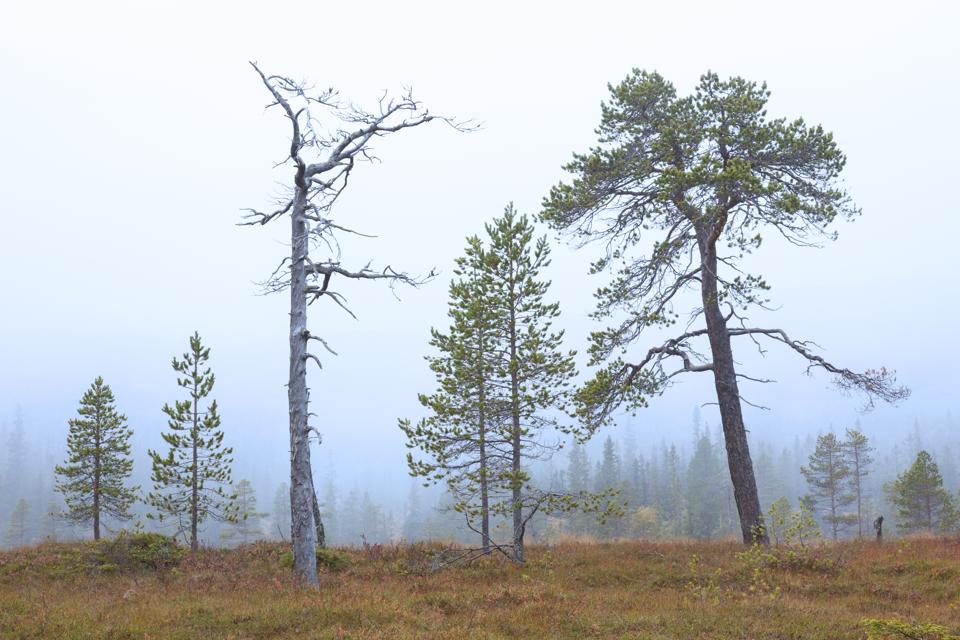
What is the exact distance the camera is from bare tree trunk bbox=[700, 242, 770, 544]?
48.3 feet

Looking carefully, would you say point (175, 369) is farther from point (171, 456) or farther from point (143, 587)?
point (143, 587)

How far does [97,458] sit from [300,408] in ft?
55.3

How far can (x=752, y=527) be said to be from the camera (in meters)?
14.4

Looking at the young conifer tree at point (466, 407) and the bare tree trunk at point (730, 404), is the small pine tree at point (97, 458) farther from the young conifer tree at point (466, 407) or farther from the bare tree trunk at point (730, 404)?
the bare tree trunk at point (730, 404)

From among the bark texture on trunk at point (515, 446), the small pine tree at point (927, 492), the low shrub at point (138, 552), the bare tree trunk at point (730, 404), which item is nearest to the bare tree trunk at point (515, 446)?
the bark texture on trunk at point (515, 446)

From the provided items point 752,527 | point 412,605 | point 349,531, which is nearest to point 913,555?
point 752,527

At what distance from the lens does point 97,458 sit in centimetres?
2361

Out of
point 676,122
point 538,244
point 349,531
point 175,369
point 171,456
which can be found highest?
point 676,122

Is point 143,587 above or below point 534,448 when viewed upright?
below

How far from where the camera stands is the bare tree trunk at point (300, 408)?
12.0 metres

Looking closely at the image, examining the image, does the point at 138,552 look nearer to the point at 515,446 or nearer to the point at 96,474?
the point at 96,474

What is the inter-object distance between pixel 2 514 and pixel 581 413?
122184mm

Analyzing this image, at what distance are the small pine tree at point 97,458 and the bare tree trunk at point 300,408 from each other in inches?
586

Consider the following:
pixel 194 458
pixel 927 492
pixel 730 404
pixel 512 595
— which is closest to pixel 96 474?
pixel 194 458
